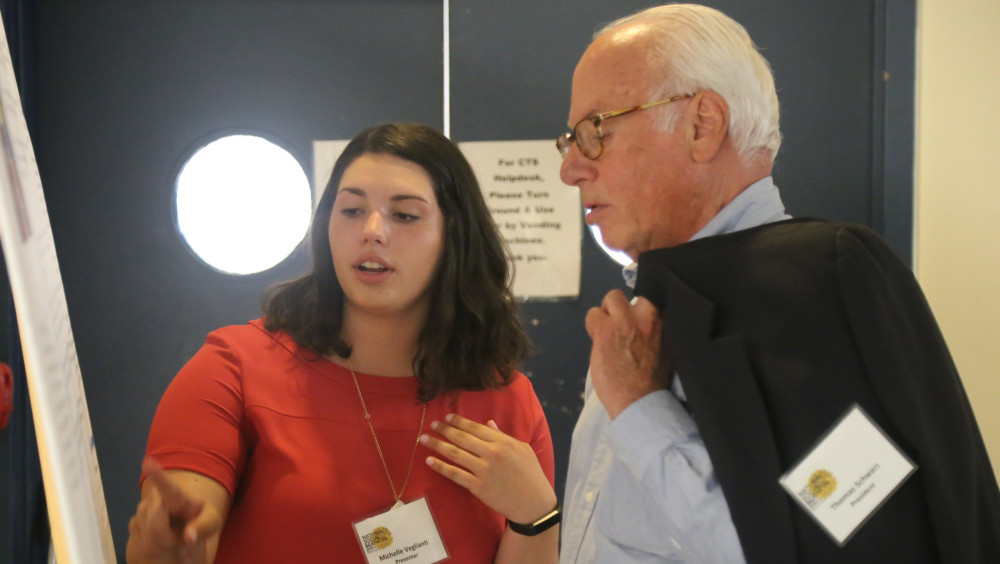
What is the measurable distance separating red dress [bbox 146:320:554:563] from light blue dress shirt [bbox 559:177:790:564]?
483mm

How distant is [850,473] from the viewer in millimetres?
864

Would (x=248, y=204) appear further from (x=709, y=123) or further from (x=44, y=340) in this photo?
(x=44, y=340)

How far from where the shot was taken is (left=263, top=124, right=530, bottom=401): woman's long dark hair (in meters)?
1.76

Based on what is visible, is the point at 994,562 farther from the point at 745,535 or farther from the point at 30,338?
the point at 30,338

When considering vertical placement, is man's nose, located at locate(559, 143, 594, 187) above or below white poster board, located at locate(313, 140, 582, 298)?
above

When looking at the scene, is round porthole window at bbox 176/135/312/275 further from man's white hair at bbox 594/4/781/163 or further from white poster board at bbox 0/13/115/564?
white poster board at bbox 0/13/115/564

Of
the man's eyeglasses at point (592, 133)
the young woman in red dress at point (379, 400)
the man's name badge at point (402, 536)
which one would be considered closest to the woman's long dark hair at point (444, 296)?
the young woman in red dress at point (379, 400)

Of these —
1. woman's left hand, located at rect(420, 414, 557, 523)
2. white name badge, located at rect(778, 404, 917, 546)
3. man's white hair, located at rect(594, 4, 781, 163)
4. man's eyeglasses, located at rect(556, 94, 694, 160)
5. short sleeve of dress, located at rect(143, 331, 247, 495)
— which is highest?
man's white hair, located at rect(594, 4, 781, 163)

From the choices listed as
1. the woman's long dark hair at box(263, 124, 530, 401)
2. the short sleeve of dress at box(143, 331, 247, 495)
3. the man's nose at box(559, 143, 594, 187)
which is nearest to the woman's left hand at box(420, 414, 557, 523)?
the woman's long dark hair at box(263, 124, 530, 401)

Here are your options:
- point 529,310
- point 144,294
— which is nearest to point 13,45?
point 144,294

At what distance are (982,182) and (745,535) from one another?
1.95 metres

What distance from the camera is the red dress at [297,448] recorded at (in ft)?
4.95

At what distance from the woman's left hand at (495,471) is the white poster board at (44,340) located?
0.86 m

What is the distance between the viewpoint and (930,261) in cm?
240
